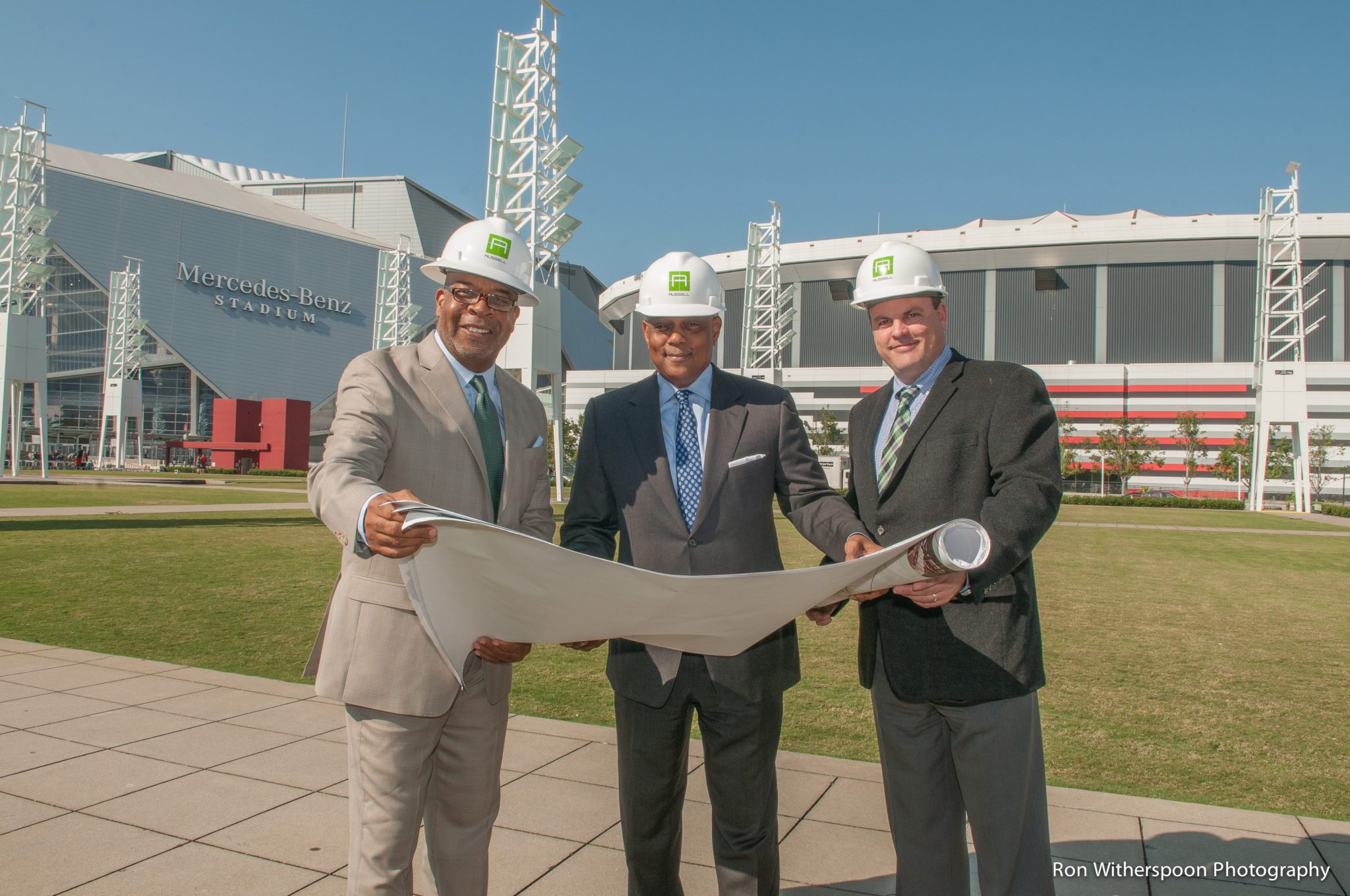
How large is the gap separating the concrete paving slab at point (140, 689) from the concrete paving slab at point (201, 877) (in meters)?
2.45

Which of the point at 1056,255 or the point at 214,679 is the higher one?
the point at 1056,255

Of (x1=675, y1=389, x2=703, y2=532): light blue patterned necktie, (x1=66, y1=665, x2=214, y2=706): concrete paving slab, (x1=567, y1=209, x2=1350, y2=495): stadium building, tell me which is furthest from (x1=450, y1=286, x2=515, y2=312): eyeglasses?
(x1=567, y1=209, x2=1350, y2=495): stadium building

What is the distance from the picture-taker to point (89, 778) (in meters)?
4.07

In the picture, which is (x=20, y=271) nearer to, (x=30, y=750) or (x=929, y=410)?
(x=30, y=750)

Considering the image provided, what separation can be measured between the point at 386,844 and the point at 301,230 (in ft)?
322

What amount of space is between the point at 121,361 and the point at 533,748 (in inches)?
2696

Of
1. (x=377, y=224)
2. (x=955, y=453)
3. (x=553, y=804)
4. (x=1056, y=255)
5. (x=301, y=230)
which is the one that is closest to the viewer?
(x=955, y=453)

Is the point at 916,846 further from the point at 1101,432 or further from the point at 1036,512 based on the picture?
the point at 1101,432

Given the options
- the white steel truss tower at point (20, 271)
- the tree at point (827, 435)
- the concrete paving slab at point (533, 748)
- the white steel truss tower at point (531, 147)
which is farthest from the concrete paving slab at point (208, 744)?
the tree at point (827, 435)

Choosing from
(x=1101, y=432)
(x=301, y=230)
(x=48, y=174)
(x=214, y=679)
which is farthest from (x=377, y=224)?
(x=214, y=679)

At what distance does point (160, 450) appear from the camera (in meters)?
82.9

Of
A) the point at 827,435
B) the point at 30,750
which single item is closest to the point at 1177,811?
the point at 30,750

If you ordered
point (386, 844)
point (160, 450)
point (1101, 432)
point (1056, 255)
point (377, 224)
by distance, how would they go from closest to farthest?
point (386, 844) → point (1101, 432) → point (1056, 255) → point (160, 450) → point (377, 224)

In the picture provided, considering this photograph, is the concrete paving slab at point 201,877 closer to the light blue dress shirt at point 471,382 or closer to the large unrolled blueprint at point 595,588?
the large unrolled blueprint at point 595,588
